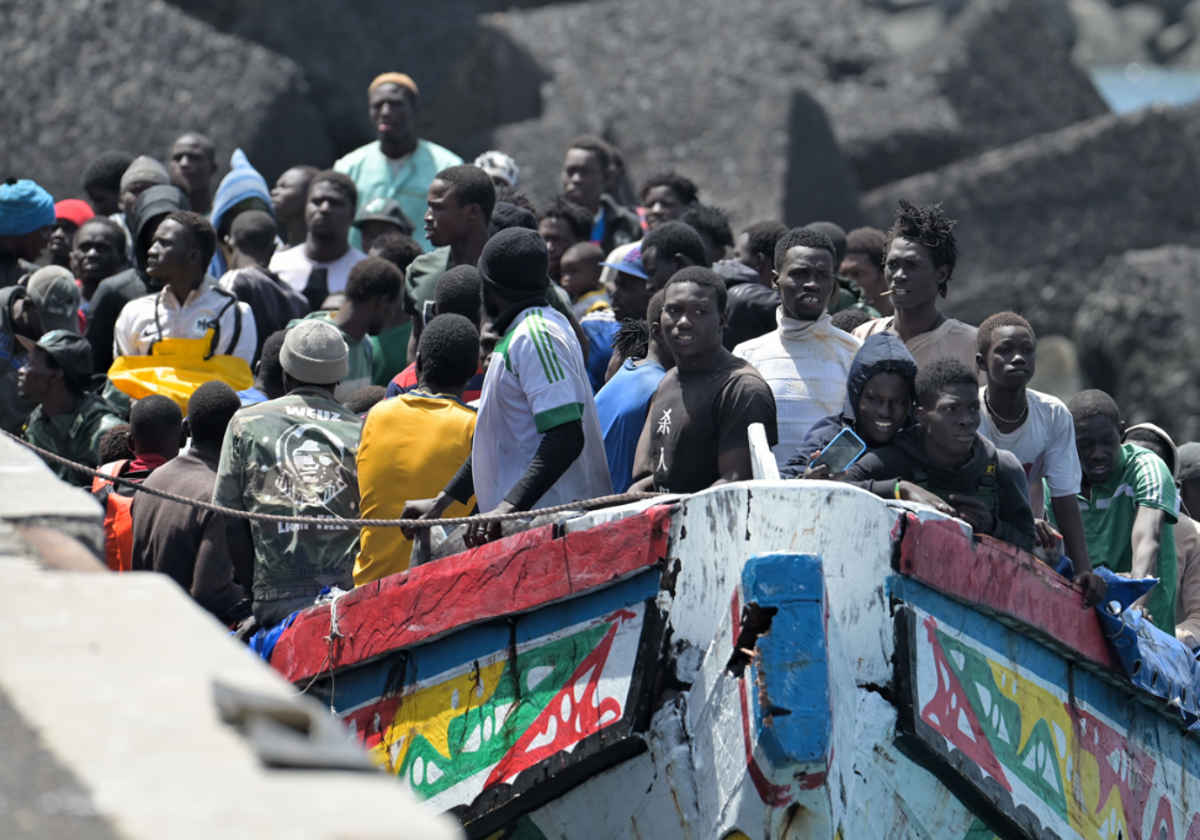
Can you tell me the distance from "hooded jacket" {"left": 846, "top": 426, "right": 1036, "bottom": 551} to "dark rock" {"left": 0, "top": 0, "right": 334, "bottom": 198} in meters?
8.94

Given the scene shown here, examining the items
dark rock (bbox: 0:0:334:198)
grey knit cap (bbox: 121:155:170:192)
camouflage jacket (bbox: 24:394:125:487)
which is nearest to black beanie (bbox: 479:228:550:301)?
camouflage jacket (bbox: 24:394:125:487)

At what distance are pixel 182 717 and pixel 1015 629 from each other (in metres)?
2.92

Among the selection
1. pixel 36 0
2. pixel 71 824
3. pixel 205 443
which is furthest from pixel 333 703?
pixel 36 0

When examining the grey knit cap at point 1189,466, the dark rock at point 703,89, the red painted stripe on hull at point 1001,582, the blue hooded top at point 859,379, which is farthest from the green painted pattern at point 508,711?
the dark rock at point 703,89

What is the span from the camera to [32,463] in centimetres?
364

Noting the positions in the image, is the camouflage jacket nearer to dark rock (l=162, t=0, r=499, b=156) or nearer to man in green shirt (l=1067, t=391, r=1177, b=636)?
man in green shirt (l=1067, t=391, r=1177, b=636)

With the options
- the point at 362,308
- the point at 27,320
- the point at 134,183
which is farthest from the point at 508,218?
the point at 134,183

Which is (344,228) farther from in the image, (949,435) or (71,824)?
(71,824)

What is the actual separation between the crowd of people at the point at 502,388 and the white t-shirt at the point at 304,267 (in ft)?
0.06

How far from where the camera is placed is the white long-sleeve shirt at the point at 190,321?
679 centimetres

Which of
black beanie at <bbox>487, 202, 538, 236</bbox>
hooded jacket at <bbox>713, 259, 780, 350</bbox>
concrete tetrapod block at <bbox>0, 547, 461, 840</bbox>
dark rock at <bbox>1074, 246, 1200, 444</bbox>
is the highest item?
black beanie at <bbox>487, 202, 538, 236</bbox>

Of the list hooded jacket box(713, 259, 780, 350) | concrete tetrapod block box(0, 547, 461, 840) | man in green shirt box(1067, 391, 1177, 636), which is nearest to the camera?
concrete tetrapod block box(0, 547, 461, 840)

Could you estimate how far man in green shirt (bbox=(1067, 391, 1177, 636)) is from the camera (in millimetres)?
6043

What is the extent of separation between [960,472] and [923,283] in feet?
3.86
